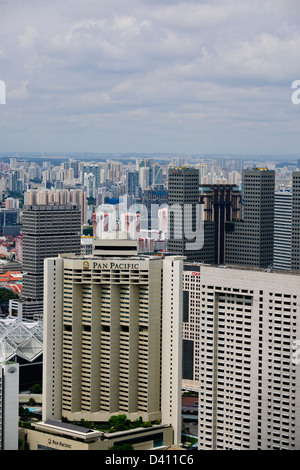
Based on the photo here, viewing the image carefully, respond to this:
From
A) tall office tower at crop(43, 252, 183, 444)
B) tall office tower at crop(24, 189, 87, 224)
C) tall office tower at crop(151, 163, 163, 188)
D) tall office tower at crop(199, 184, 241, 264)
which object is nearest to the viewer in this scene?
tall office tower at crop(43, 252, 183, 444)

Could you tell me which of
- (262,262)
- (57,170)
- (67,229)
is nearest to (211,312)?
(262,262)

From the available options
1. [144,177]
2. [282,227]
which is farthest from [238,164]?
[144,177]

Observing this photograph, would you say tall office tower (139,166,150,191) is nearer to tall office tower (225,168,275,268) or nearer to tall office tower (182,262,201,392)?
tall office tower (225,168,275,268)

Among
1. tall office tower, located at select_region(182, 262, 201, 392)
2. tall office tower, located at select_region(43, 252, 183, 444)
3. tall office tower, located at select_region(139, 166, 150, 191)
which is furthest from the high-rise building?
tall office tower, located at select_region(43, 252, 183, 444)

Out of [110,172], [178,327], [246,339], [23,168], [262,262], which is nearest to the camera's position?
[246,339]

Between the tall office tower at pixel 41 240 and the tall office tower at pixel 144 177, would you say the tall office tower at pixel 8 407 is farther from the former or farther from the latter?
the tall office tower at pixel 144 177

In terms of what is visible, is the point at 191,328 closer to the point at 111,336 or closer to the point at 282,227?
the point at 111,336
